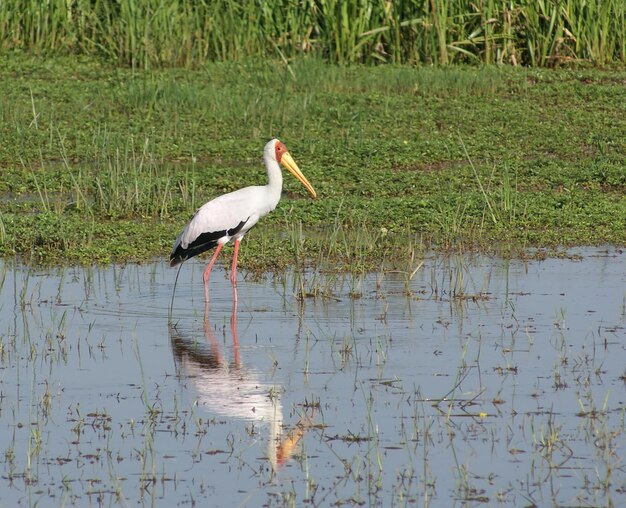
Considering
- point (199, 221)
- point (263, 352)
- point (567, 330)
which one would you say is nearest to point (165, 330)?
point (263, 352)

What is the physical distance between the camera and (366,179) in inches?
464

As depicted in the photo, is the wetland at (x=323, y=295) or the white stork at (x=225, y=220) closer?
the wetland at (x=323, y=295)

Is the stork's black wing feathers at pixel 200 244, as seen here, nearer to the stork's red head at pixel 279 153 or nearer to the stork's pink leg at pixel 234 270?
the stork's pink leg at pixel 234 270

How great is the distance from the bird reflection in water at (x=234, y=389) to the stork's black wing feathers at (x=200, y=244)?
1.43 m

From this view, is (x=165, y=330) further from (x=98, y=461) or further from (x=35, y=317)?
(x=98, y=461)

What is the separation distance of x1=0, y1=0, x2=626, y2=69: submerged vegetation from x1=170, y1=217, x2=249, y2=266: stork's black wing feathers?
664 cm

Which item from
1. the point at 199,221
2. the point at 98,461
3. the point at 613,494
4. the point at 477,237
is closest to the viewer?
the point at 613,494

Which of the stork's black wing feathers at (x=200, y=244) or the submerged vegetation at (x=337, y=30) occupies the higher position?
the submerged vegetation at (x=337, y=30)

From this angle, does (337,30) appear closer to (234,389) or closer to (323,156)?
(323,156)

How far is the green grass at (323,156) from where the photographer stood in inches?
390

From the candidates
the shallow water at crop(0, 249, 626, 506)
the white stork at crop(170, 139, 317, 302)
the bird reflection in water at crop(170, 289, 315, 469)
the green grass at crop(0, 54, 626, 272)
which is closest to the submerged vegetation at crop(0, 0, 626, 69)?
the green grass at crop(0, 54, 626, 272)

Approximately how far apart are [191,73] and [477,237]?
670cm

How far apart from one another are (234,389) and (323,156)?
21.0ft

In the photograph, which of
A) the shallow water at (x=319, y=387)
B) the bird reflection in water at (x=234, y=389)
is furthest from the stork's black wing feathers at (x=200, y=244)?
the bird reflection in water at (x=234, y=389)
